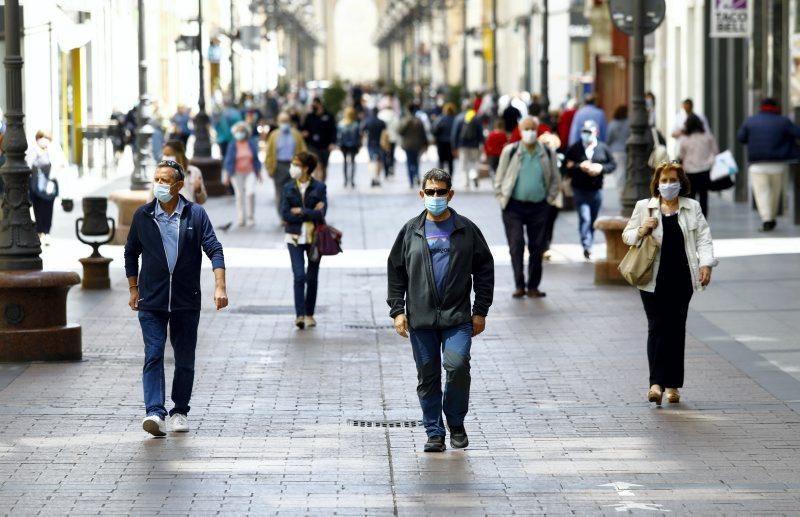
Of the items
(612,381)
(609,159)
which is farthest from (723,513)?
(609,159)

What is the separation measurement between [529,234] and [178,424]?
7.93 metres

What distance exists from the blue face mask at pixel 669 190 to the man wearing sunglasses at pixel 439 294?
179cm

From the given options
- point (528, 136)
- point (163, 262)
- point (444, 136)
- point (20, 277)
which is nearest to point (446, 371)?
point (163, 262)

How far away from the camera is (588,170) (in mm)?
20922

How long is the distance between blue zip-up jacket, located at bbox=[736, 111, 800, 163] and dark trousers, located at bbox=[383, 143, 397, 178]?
16.5m

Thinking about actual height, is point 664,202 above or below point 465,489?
above

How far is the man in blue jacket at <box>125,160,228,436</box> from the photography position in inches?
421

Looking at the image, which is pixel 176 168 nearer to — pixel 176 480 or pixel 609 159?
pixel 176 480

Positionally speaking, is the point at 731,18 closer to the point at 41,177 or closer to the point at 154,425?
the point at 41,177

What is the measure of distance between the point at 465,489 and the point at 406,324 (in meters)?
1.25

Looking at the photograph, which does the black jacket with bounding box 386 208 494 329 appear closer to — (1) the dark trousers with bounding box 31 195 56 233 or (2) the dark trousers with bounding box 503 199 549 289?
(2) the dark trousers with bounding box 503 199 549 289

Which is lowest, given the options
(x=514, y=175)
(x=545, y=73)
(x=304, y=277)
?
(x=304, y=277)

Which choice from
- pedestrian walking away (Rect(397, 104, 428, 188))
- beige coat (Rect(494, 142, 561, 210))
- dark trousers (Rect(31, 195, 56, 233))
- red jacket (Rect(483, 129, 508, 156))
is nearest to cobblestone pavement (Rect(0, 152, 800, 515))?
beige coat (Rect(494, 142, 561, 210))

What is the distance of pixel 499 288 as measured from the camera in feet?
62.6
